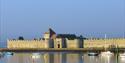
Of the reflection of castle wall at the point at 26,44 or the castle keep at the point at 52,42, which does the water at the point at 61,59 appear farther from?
the reflection of castle wall at the point at 26,44

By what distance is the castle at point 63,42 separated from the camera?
114 metres

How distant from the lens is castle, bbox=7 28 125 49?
114287 mm

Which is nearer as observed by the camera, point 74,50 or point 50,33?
point 74,50

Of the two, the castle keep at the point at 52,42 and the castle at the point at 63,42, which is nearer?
the castle at the point at 63,42

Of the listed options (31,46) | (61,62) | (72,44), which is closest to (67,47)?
(72,44)

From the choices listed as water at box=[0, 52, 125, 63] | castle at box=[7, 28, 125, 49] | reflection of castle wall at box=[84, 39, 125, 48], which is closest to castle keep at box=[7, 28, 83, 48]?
castle at box=[7, 28, 125, 49]

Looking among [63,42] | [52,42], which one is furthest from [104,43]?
[52,42]

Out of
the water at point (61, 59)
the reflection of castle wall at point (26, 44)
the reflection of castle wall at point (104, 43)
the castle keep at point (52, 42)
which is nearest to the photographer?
the water at point (61, 59)

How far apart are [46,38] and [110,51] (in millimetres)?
28351

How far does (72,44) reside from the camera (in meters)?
120

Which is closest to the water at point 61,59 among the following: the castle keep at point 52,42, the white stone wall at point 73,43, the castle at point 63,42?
the castle at point 63,42

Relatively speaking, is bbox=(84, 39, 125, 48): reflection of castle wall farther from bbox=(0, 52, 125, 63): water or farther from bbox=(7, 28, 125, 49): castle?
bbox=(0, 52, 125, 63): water

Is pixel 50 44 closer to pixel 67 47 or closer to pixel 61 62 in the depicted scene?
pixel 67 47

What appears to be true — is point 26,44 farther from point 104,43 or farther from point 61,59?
point 61,59
